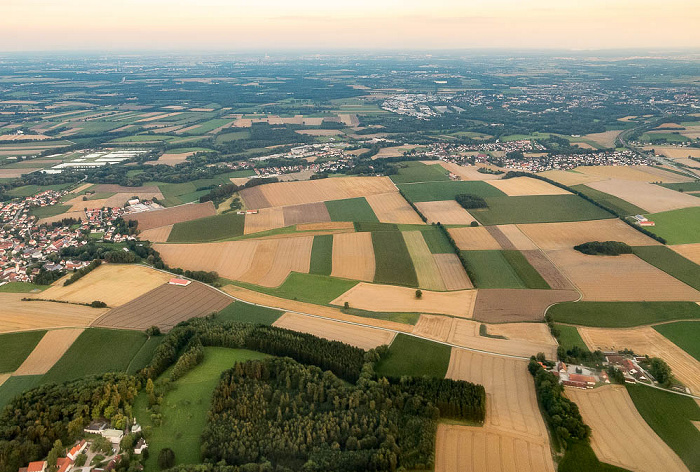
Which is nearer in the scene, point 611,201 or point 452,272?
point 452,272

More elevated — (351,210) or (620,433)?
(620,433)

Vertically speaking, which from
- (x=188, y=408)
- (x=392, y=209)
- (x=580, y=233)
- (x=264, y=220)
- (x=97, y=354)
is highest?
(x=188, y=408)

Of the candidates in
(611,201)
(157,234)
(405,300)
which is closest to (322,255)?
(405,300)

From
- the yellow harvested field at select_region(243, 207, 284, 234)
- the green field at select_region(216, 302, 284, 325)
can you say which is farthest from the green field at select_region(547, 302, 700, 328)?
the yellow harvested field at select_region(243, 207, 284, 234)

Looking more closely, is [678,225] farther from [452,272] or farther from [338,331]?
[338,331]

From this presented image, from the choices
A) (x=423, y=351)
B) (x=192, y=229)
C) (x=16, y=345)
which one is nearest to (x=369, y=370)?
(x=423, y=351)

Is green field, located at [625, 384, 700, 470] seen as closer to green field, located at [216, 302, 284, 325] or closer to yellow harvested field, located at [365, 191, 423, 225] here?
green field, located at [216, 302, 284, 325]

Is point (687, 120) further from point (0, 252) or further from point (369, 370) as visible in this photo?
point (0, 252)
